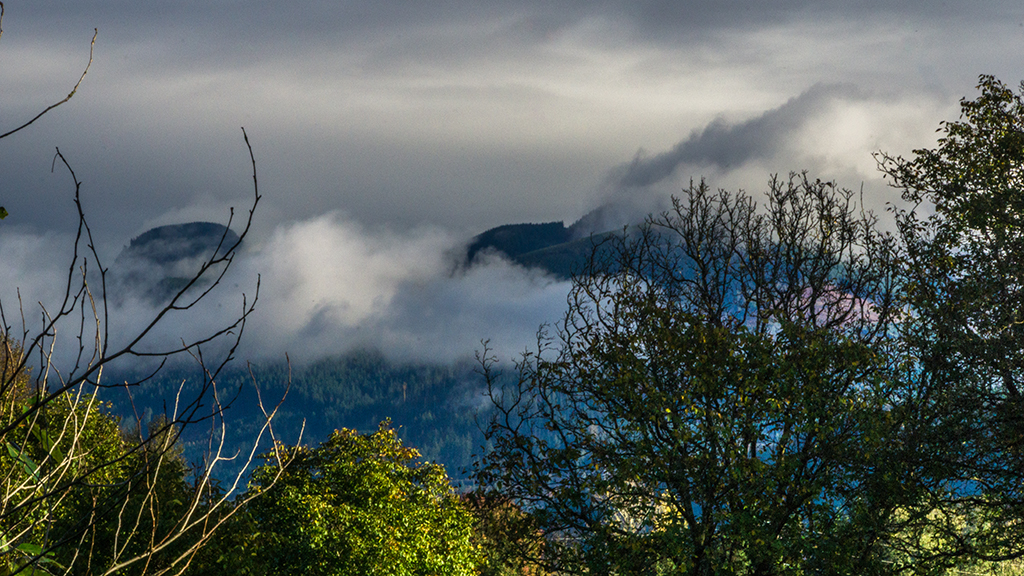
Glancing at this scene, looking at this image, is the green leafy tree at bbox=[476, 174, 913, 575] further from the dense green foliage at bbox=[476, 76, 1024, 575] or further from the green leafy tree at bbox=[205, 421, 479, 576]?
the green leafy tree at bbox=[205, 421, 479, 576]

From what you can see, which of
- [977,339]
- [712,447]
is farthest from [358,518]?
[977,339]

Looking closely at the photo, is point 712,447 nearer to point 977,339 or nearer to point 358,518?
point 977,339

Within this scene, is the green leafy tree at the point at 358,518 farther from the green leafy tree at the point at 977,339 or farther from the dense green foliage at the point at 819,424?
the green leafy tree at the point at 977,339

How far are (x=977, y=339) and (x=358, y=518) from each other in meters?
18.4

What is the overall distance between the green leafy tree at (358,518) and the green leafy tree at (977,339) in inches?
582

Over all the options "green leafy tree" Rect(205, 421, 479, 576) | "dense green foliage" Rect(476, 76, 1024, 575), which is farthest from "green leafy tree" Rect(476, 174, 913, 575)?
"green leafy tree" Rect(205, 421, 479, 576)

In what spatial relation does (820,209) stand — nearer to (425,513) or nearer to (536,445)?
(536,445)

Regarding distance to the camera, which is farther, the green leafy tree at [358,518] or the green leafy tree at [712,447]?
the green leafy tree at [358,518]

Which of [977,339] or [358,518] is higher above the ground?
[977,339]

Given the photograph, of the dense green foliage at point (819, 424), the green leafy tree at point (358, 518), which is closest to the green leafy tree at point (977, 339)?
the dense green foliage at point (819, 424)

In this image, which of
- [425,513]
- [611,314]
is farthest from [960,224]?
[425,513]

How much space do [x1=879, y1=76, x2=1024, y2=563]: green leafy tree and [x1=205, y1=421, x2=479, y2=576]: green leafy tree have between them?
582 inches

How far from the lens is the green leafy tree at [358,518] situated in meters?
24.7

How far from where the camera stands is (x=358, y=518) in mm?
25781
